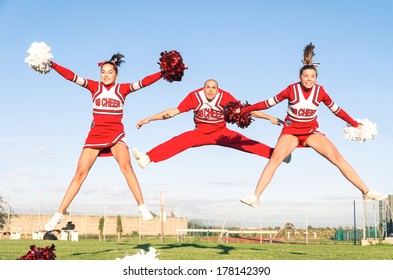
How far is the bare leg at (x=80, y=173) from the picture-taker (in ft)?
28.1

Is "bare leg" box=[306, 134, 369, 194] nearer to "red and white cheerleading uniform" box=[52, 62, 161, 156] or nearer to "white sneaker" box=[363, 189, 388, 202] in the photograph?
"white sneaker" box=[363, 189, 388, 202]

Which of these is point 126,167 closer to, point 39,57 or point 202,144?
point 202,144

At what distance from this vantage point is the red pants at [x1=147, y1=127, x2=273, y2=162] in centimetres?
890

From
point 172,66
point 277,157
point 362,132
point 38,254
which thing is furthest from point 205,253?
point 38,254

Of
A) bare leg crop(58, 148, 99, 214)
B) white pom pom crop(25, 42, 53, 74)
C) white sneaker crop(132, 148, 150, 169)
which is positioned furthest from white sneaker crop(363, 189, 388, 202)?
white pom pom crop(25, 42, 53, 74)

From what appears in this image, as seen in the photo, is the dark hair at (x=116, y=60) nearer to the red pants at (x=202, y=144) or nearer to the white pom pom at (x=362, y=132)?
the red pants at (x=202, y=144)

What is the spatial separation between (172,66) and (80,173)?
2219 mm

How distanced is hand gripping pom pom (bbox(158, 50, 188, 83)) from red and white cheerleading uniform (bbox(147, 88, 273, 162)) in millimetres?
921

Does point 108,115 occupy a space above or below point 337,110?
below

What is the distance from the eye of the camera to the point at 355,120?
8.99m

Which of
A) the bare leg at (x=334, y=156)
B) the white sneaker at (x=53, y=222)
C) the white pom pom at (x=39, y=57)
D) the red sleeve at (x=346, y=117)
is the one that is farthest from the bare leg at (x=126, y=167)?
the red sleeve at (x=346, y=117)

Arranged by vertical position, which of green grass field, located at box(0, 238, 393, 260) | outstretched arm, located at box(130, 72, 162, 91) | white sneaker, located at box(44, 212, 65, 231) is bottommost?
green grass field, located at box(0, 238, 393, 260)

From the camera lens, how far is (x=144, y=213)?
843 cm
